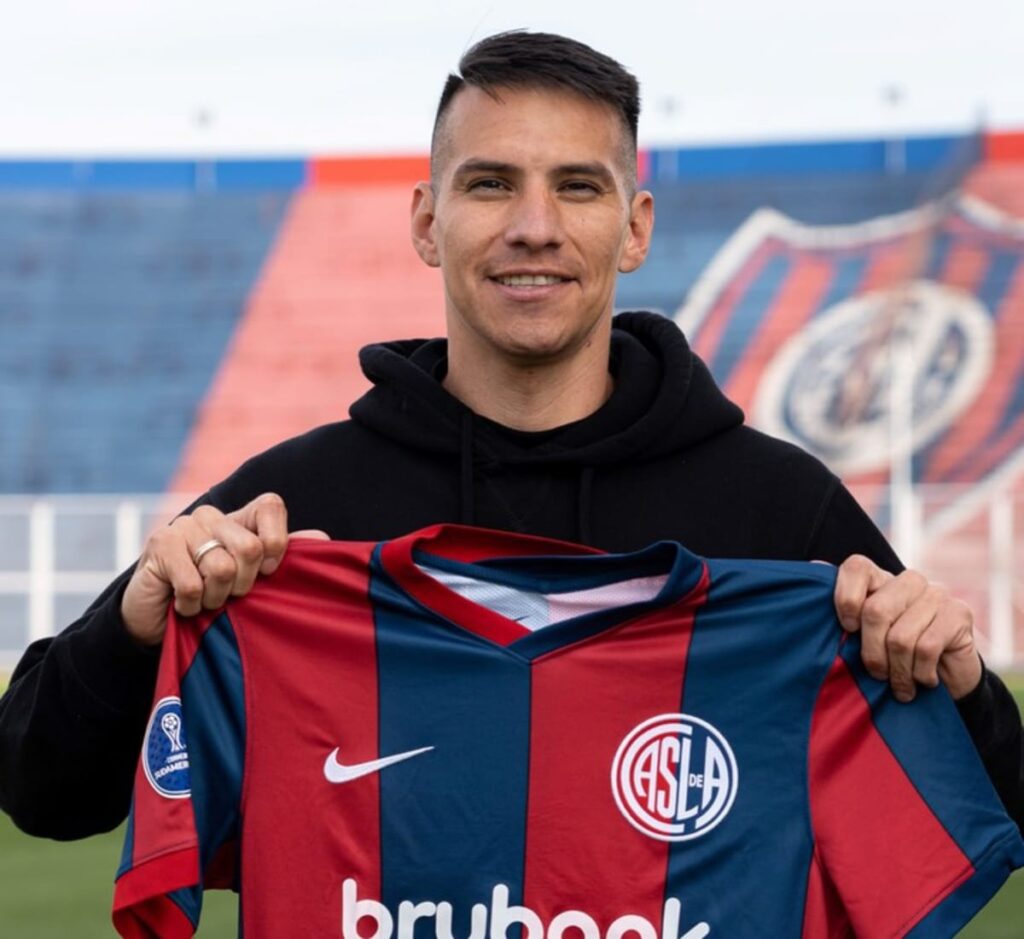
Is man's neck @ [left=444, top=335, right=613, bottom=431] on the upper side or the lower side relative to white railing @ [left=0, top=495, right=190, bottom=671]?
upper

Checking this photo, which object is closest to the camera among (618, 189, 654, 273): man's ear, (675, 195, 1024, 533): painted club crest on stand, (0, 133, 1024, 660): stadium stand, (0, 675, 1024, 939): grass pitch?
(618, 189, 654, 273): man's ear

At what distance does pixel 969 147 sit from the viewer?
17.3 metres

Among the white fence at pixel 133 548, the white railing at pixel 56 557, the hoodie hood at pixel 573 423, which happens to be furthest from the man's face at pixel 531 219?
the white railing at pixel 56 557

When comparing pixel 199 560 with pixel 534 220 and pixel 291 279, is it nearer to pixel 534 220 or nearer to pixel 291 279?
pixel 534 220

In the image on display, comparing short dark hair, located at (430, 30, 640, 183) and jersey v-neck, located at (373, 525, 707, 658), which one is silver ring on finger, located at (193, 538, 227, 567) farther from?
short dark hair, located at (430, 30, 640, 183)

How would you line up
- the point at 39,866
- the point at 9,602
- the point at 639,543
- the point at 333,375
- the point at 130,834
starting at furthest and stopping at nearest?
the point at 333,375 → the point at 9,602 → the point at 39,866 → the point at 639,543 → the point at 130,834

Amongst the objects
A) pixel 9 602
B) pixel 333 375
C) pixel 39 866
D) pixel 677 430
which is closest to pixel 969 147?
pixel 333 375

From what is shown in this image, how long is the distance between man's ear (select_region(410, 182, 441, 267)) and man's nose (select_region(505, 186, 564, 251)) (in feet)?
0.61

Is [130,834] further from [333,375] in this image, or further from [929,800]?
[333,375]

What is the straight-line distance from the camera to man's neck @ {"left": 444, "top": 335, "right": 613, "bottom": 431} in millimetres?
2340

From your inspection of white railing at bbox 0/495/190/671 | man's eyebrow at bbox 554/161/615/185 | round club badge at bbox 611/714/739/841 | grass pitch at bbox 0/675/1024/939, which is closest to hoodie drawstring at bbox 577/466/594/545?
round club badge at bbox 611/714/739/841

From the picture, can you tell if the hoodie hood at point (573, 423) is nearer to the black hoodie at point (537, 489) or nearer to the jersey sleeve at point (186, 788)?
the black hoodie at point (537, 489)

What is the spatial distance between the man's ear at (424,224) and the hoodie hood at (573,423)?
0.46 feet

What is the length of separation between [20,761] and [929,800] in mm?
1106
